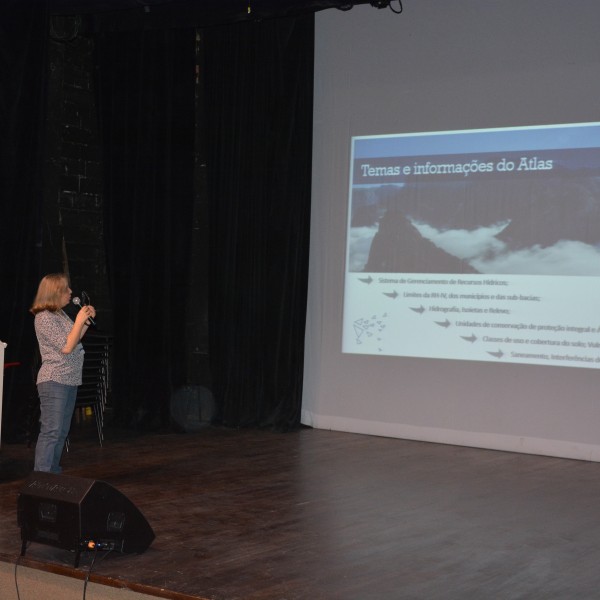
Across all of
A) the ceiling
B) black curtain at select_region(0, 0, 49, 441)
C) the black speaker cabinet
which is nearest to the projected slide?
the ceiling

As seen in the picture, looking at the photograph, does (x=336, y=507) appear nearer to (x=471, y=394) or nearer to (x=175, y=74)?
(x=471, y=394)

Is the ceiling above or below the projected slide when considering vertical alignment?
above

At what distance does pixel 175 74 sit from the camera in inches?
316

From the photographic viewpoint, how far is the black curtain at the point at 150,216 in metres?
7.96

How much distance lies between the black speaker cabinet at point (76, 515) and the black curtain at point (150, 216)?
3.99 metres

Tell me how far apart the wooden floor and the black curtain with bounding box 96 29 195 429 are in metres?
0.84

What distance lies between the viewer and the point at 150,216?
807cm

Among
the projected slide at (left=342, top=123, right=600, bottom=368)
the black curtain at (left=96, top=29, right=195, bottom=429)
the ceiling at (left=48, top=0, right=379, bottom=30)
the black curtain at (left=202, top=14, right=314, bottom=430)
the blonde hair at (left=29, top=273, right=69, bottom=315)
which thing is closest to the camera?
the blonde hair at (left=29, top=273, right=69, bottom=315)

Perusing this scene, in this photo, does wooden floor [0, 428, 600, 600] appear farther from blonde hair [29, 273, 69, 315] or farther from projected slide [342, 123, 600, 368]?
blonde hair [29, 273, 69, 315]

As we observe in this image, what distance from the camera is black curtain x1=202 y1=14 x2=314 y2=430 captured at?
779cm

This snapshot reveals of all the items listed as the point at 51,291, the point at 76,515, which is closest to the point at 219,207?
the point at 51,291

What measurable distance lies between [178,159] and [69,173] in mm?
1071

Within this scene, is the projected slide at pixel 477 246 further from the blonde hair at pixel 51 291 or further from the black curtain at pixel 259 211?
the blonde hair at pixel 51 291

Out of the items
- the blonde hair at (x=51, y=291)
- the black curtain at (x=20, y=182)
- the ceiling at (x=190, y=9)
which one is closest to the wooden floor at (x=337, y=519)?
the black curtain at (x=20, y=182)
